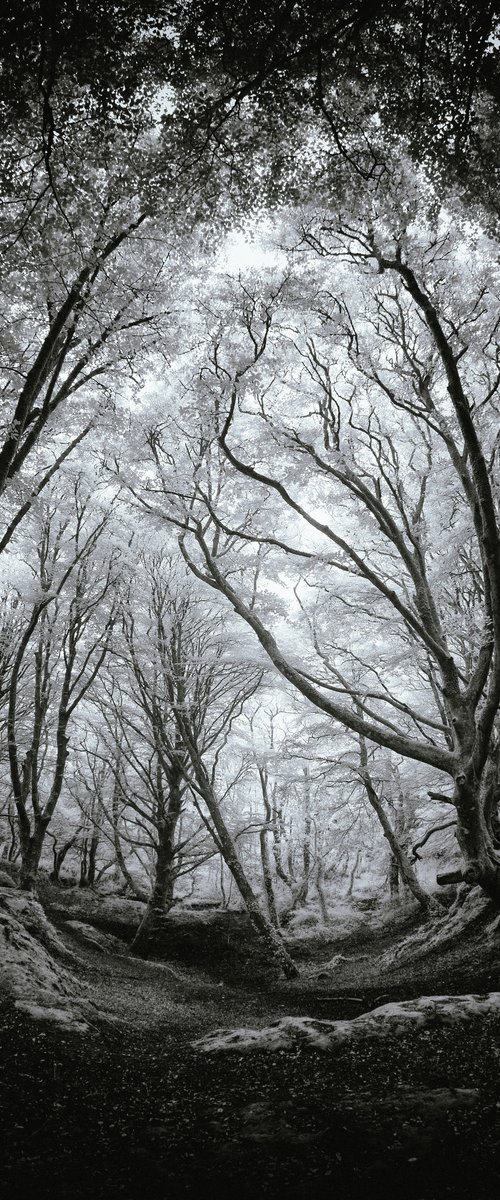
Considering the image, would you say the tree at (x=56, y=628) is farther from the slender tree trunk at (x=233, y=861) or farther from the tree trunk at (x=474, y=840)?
the tree trunk at (x=474, y=840)

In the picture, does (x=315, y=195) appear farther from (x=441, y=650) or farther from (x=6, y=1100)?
(x=6, y=1100)

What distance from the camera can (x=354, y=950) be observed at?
13297 millimetres

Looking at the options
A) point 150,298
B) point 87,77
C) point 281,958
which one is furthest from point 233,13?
point 281,958

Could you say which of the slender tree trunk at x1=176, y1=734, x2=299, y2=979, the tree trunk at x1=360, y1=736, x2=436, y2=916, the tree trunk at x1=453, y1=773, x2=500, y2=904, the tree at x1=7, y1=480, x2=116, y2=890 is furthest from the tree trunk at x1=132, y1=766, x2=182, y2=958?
the tree trunk at x1=453, y1=773, x2=500, y2=904

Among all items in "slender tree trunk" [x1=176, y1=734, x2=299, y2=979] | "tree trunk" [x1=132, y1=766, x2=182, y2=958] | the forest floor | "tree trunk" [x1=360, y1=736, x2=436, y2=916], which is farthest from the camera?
"tree trunk" [x1=360, y1=736, x2=436, y2=916]

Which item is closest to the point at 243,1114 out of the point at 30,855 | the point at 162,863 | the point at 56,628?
the point at 30,855

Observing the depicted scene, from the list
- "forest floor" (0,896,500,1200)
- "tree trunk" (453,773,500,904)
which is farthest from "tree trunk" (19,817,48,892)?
"tree trunk" (453,773,500,904)

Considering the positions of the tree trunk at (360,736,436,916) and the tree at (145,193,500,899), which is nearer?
the tree at (145,193,500,899)

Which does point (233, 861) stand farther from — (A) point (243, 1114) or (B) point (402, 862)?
(A) point (243, 1114)

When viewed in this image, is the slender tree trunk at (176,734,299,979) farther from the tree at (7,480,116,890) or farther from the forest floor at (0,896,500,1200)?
the forest floor at (0,896,500,1200)

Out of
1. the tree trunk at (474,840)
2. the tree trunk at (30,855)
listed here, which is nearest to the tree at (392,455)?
the tree trunk at (474,840)

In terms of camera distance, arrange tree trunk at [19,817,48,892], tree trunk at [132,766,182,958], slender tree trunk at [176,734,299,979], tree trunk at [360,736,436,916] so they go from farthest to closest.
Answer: tree trunk at [360,736,436,916], tree trunk at [132,766,182,958], slender tree trunk at [176,734,299,979], tree trunk at [19,817,48,892]

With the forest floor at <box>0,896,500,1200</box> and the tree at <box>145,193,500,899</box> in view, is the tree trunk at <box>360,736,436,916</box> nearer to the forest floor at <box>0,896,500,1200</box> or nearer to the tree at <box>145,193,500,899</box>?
the tree at <box>145,193,500,899</box>

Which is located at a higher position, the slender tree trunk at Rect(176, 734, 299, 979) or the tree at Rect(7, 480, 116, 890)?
the tree at Rect(7, 480, 116, 890)
